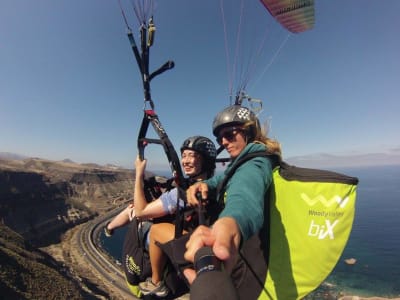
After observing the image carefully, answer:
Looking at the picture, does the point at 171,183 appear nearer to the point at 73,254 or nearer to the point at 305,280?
the point at 305,280

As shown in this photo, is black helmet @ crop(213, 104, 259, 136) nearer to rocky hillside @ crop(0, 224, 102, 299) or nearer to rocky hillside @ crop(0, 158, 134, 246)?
rocky hillside @ crop(0, 224, 102, 299)

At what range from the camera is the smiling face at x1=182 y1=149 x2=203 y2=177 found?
4.82 metres

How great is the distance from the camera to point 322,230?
2418mm

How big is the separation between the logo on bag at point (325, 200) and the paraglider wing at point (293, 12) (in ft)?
22.4

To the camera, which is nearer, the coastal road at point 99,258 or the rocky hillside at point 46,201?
the coastal road at point 99,258

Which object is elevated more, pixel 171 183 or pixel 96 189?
pixel 171 183

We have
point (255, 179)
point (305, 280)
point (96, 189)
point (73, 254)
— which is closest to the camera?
point (255, 179)

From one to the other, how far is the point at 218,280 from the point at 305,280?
2.07 meters

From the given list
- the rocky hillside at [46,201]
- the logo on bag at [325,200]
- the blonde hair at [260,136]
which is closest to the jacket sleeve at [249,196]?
the blonde hair at [260,136]

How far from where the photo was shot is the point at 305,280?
2537mm

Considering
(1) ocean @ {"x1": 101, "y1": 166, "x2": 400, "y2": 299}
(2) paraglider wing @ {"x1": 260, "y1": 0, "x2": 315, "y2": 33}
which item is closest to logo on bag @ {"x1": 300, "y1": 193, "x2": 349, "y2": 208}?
(2) paraglider wing @ {"x1": 260, "y1": 0, "x2": 315, "y2": 33}

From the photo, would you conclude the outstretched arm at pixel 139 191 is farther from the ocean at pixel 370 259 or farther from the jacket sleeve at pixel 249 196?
the ocean at pixel 370 259

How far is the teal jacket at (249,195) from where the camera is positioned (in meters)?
1.55

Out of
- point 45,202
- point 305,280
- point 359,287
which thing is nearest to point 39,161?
point 45,202
